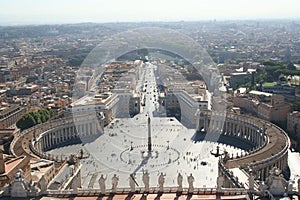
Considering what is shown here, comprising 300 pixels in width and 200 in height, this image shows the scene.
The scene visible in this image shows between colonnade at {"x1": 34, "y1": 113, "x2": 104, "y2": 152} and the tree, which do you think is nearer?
colonnade at {"x1": 34, "y1": 113, "x2": 104, "y2": 152}

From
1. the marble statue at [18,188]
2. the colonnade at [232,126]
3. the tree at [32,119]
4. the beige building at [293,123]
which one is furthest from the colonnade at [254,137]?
the tree at [32,119]

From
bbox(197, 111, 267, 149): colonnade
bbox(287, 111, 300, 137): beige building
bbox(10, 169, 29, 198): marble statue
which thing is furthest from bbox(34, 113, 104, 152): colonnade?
bbox(10, 169, 29, 198): marble statue

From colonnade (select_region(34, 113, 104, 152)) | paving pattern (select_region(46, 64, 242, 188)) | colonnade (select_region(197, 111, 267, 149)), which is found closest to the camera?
paving pattern (select_region(46, 64, 242, 188))

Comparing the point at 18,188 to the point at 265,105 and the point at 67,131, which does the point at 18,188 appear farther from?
the point at 265,105

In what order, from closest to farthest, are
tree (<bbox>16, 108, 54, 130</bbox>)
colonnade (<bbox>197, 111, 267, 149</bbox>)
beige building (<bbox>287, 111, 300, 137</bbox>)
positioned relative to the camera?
colonnade (<bbox>197, 111, 267, 149</bbox>) < beige building (<bbox>287, 111, 300, 137</bbox>) < tree (<bbox>16, 108, 54, 130</bbox>)

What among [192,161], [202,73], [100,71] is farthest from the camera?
[100,71]

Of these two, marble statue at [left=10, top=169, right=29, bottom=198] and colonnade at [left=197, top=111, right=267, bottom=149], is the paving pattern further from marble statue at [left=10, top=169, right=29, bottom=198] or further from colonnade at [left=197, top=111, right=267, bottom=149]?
marble statue at [left=10, top=169, right=29, bottom=198]

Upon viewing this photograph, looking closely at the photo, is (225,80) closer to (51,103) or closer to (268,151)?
(51,103)

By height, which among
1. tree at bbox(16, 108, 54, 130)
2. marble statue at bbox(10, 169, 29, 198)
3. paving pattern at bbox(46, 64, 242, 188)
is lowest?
paving pattern at bbox(46, 64, 242, 188)

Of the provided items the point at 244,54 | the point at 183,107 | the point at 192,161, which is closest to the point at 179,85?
the point at 183,107
